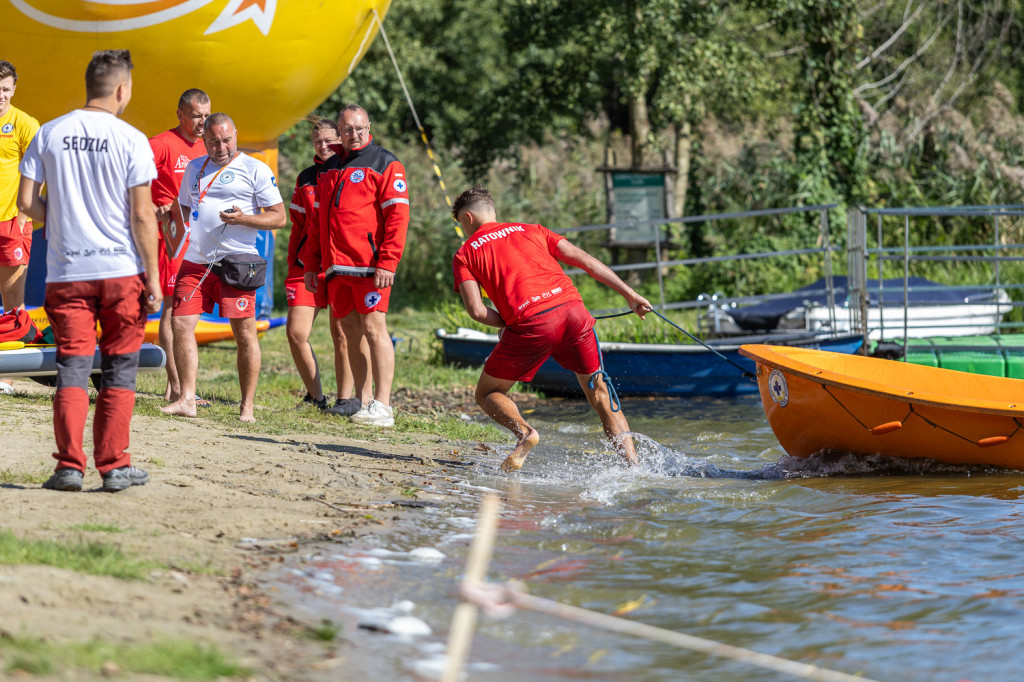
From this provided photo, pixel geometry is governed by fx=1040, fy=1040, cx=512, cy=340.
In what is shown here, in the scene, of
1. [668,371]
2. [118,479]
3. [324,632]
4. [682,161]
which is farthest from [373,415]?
[682,161]

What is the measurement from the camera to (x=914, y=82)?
19.7 metres

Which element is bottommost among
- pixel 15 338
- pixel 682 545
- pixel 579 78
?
pixel 682 545

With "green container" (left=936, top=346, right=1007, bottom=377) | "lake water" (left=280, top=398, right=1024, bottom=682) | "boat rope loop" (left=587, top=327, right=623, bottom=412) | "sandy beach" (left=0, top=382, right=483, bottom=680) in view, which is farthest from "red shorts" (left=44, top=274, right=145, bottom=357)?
"green container" (left=936, top=346, right=1007, bottom=377)

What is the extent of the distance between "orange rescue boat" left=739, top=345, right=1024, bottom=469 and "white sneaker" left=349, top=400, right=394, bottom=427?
2.53 metres

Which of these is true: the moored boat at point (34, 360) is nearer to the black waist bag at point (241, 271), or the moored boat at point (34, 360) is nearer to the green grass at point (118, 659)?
the black waist bag at point (241, 271)

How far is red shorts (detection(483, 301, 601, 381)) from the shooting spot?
582 centimetres

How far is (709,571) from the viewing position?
4188 millimetres

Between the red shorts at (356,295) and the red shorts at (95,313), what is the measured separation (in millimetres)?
2331

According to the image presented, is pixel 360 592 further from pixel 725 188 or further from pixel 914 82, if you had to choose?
pixel 914 82

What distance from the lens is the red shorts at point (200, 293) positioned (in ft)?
21.5

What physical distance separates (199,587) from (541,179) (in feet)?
56.9

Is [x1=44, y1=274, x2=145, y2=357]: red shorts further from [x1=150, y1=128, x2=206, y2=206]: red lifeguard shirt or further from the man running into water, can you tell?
[x1=150, y1=128, x2=206, y2=206]: red lifeguard shirt

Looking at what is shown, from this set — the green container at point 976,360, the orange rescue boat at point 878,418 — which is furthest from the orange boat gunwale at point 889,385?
the green container at point 976,360

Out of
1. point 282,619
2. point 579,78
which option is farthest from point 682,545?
point 579,78
